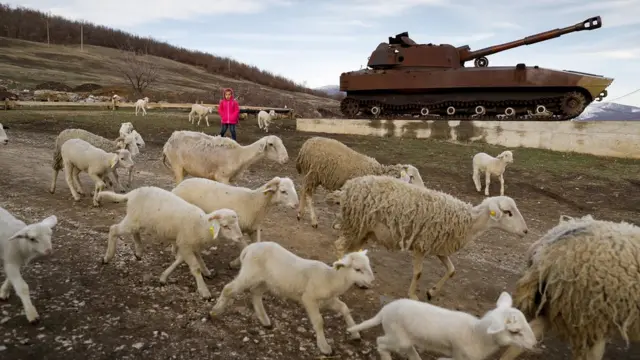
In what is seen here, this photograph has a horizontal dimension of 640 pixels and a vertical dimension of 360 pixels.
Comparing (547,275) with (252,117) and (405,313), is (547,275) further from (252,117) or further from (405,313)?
(252,117)

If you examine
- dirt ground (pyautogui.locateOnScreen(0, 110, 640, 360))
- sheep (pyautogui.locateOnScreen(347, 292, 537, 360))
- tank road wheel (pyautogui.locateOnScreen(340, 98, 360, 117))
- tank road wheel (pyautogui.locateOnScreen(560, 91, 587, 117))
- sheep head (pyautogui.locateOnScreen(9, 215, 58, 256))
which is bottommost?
dirt ground (pyautogui.locateOnScreen(0, 110, 640, 360))

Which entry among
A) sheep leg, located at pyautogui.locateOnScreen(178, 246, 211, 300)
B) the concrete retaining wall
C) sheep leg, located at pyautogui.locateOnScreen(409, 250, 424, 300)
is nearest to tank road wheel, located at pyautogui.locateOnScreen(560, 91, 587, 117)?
the concrete retaining wall

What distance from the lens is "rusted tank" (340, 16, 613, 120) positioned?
18.2 m

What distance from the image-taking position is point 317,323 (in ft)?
13.4

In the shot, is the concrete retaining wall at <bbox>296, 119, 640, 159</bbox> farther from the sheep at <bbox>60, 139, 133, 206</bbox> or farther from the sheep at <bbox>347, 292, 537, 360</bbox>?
the sheep at <bbox>347, 292, 537, 360</bbox>

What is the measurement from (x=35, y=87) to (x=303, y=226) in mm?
37019

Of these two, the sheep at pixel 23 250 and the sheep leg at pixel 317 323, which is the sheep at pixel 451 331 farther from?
the sheep at pixel 23 250

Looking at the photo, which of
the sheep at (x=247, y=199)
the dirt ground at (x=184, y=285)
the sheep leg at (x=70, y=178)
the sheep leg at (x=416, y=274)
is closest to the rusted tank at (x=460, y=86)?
the dirt ground at (x=184, y=285)

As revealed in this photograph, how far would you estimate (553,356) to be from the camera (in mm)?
4527

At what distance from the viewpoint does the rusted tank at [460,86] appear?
18.2 m

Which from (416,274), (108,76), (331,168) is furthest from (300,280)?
(108,76)

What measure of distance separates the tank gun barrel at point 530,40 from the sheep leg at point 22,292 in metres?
19.9

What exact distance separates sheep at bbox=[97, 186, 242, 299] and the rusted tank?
16619 millimetres

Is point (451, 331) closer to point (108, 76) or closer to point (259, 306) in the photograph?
point (259, 306)
